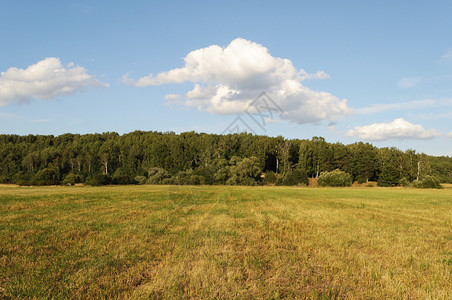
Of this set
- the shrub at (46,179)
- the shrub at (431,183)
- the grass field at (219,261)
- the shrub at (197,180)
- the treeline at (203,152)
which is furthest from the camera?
the treeline at (203,152)

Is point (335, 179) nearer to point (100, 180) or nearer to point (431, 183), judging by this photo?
point (431, 183)

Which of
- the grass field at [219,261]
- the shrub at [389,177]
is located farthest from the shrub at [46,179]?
the shrub at [389,177]

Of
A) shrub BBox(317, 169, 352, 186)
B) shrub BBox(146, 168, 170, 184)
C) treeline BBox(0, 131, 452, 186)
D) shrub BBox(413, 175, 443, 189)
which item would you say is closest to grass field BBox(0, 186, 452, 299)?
shrub BBox(317, 169, 352, 186)

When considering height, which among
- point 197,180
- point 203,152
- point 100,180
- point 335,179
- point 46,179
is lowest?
point 46,179

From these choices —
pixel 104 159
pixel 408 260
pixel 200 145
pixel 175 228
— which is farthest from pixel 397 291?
pixel 104 159

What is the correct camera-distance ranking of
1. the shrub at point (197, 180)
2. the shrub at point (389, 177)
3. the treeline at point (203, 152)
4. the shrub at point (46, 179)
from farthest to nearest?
the treeline at point (203, 152) < the shrub at point (389, 177) < the shrub at point (46, 179) < the shrub at point (197, 180)

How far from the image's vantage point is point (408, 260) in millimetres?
7645

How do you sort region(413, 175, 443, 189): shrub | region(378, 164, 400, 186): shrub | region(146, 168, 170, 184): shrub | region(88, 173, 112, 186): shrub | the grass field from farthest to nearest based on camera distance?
region(378, 164, 400, 186): shrub
region(146, 168, 170, 184): shrub
region(413, 175, 443, 189): shrub
region(88, 173, 112, 186): shrub
the grass field

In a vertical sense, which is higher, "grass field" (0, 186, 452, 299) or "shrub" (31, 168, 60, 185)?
"grass field" (0, 186, 452, 299)

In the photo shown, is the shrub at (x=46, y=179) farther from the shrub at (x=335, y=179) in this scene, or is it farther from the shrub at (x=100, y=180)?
the shrub at (x=335, y=179)

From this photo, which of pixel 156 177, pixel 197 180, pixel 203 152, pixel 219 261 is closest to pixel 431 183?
pixel 197 180

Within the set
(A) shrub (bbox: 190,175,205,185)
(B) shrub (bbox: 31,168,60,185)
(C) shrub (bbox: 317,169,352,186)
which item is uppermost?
(C) shrub (bbox: 317,169,352,186)

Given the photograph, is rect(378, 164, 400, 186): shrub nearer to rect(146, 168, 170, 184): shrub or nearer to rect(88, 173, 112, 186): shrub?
rect(146, 168, 170, 184): shrub

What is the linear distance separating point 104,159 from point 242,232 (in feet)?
396
